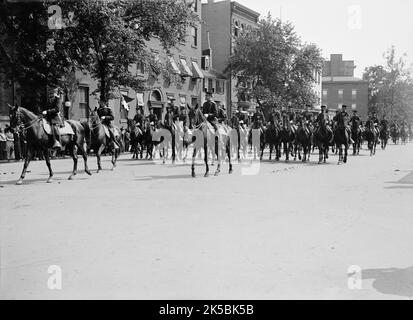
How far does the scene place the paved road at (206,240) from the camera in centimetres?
501

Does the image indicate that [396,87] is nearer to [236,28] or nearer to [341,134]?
[236,28]

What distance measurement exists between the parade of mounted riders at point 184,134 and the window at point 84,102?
353 centimetres

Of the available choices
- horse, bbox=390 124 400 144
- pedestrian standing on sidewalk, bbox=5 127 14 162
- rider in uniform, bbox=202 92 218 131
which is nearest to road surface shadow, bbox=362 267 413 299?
rider in uniform, bbox=202 92 218 131

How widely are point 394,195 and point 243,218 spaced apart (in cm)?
488

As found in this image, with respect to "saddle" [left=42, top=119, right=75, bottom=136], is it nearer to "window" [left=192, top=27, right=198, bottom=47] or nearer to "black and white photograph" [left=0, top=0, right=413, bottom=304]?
"black and white photograph" [left=0, top=0, right=413, bottom=304]

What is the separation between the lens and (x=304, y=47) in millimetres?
57906

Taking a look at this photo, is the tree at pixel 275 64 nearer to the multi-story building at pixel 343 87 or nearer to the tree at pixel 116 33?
the tree at pixel 116 33

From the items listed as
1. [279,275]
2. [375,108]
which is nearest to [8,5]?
[279,275]

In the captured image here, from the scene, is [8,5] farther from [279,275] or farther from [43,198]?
[279,275]

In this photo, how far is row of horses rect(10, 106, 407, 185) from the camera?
14.5 meters

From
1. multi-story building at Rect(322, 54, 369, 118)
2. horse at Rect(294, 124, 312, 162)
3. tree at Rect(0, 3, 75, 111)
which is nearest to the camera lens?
horse at Rect(294, 124, 312, 162)

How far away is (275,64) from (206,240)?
1994 inches

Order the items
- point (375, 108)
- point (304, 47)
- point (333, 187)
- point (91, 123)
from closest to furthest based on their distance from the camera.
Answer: point (333, 187), point (91, 123), point (304, 47), point (375, 108)

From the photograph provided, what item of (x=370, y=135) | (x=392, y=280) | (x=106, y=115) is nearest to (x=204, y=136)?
(x=106, y=115)
